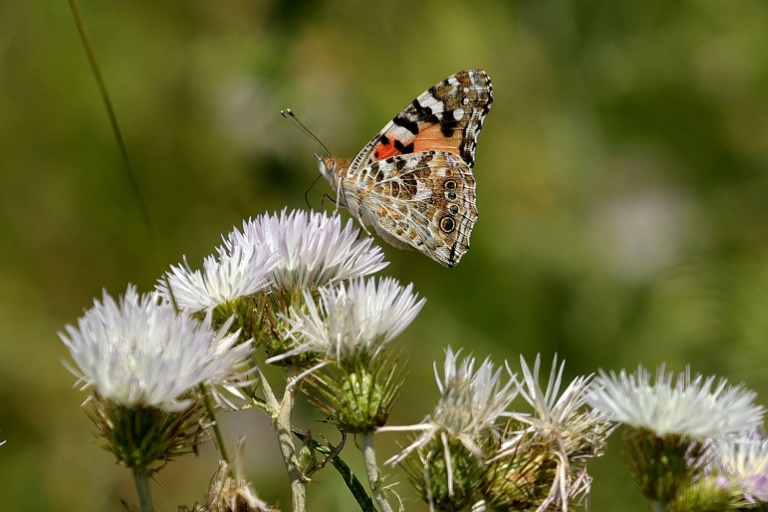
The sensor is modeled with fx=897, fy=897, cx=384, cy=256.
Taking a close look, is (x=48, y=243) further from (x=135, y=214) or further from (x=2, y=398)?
(x=2, y=398)

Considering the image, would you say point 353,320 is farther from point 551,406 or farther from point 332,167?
point 332,167

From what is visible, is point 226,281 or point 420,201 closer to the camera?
point 226,281

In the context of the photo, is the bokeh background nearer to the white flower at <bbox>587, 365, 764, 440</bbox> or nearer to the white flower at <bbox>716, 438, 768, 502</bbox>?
the white flower at <bbox>716, 438, 768, 502</bbox>

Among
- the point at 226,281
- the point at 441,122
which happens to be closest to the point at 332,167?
the point at 441,122

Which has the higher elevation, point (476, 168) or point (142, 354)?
point (476, 168)

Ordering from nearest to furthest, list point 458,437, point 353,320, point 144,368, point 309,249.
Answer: point 144,368 → point 458,437 → point 353,320 → point 309,249

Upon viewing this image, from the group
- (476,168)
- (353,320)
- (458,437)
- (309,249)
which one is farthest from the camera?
(476,168)

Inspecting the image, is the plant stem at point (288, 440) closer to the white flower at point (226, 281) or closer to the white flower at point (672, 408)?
the white flower at point (226, 281)
